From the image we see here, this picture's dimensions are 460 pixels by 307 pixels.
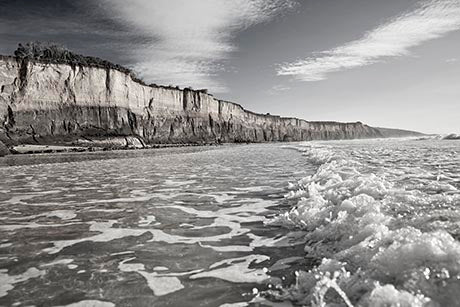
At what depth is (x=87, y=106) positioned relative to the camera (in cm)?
4406

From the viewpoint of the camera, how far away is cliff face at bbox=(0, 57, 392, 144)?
37125 mm

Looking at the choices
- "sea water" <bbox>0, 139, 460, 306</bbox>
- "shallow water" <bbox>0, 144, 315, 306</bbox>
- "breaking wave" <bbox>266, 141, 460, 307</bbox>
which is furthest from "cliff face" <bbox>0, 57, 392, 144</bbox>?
"breaking wave" <bbox>266, 141, 460, 307</bbox>

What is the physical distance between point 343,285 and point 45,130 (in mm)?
43772

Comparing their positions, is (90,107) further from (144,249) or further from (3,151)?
(144,249)

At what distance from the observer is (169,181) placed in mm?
9422

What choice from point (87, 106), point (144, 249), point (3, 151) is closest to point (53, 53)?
point (87, 106)

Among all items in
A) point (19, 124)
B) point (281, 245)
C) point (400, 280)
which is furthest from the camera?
point (19, 124)

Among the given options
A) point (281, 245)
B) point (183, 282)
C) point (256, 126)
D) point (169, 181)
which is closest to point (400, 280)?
point (281, 245)

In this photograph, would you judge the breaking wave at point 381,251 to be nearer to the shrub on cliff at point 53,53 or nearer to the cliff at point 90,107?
the cliff at point 90,107

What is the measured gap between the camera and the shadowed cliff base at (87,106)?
3731cm

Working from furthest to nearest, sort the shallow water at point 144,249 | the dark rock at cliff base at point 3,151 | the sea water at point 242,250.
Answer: the dark rock at cliff base at point 3,151
the shallow water at point 144,249
the sea water at point 242,250

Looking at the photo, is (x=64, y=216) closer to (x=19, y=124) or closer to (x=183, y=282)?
(x=183, y=282)

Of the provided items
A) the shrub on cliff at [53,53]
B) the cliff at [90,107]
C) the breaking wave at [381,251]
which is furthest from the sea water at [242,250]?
the shrub on cliff at [53,53]

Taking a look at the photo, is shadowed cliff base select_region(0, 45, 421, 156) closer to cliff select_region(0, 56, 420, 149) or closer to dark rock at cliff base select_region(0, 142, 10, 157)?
cliff select_region(0, 56, 420, 149)
